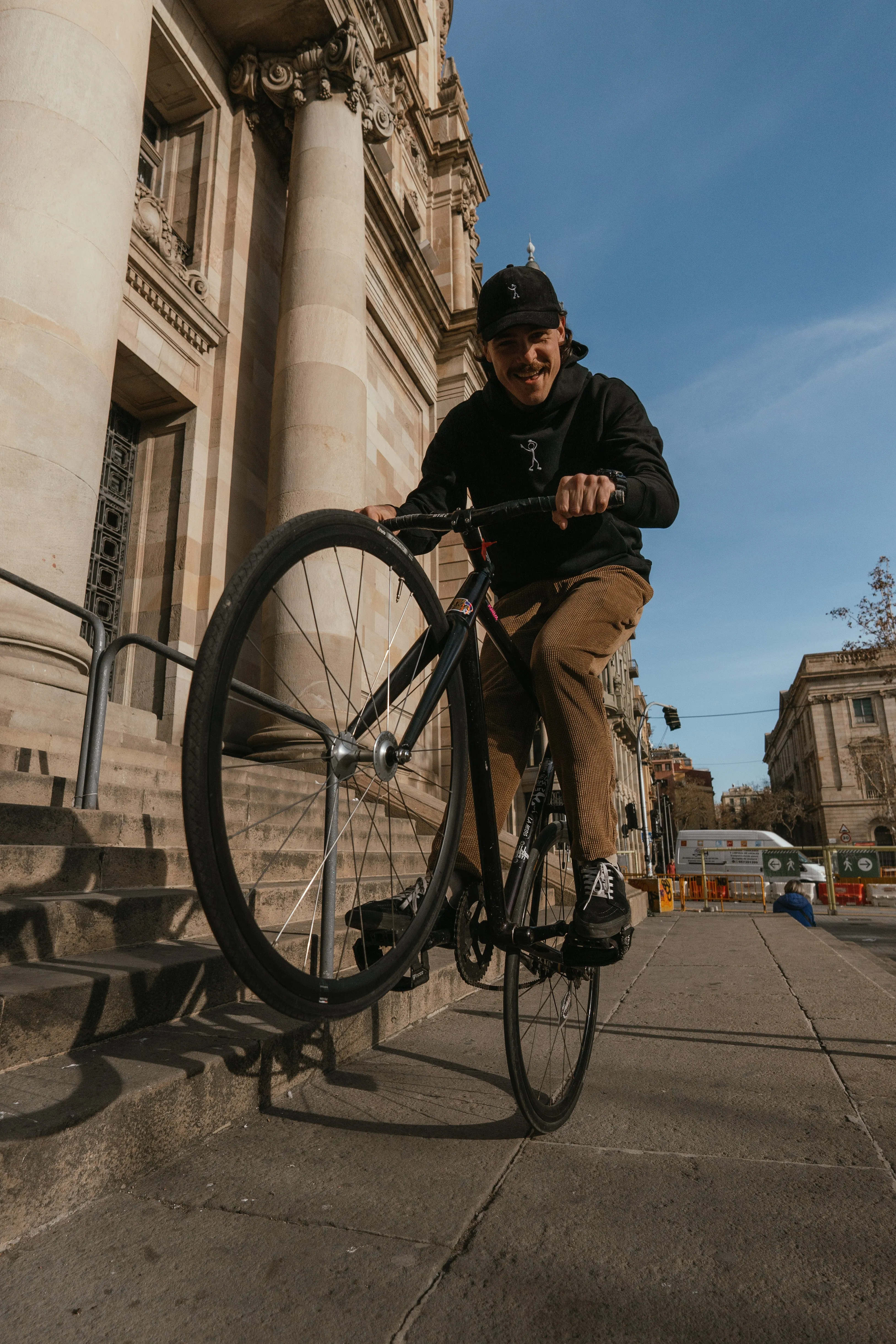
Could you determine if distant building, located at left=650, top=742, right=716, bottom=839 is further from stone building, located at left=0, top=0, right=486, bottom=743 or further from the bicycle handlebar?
the bicycle handlebar

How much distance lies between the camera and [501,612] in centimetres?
263

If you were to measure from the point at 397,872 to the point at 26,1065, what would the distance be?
3.93m

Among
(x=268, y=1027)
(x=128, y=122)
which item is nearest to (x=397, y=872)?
(x=268, y=1027)

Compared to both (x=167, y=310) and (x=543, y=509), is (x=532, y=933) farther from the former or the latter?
(x=167, y=310)

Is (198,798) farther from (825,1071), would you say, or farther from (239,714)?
(239,714)

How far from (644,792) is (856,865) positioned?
50.8 feet

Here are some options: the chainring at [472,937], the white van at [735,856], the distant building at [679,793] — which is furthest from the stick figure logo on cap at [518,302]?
the distant building at [679,793]

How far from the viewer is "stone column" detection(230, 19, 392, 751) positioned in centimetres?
765

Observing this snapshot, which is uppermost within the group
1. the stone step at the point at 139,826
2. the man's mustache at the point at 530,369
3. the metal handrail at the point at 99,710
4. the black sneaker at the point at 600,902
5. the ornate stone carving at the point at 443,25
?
the ornate stone carving at the point at 443,25

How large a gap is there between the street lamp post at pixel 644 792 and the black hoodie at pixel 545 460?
22539 mm

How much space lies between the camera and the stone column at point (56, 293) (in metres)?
4.88

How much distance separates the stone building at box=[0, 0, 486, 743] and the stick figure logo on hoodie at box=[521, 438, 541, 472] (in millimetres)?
3407

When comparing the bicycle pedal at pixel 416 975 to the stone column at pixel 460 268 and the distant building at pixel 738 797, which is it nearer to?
the stone column at pixel 460 268

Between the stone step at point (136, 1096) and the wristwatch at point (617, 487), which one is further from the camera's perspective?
the wristwatch at point (617, 487)
